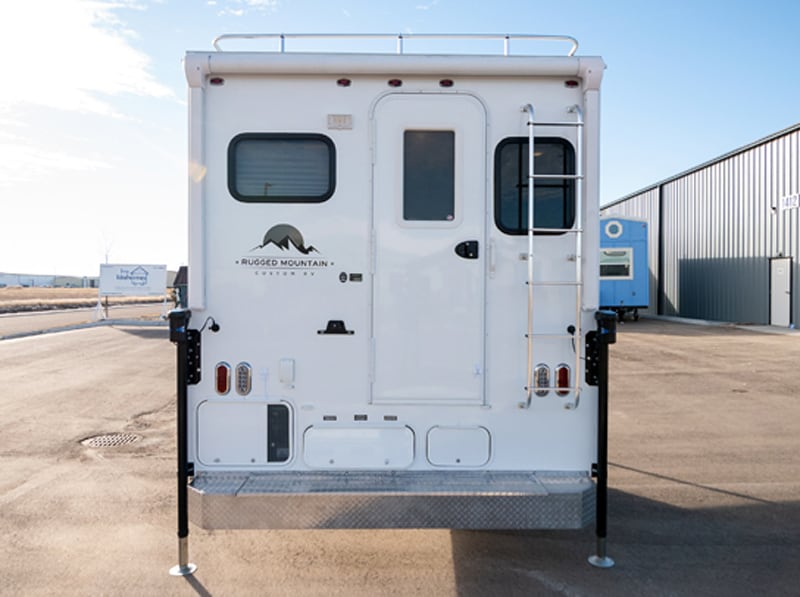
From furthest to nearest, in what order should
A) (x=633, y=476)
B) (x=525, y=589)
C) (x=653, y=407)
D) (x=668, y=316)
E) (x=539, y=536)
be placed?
(x=668, y=316)
(x=653, y=407)
(x=633, y=476)
(x=539, y=536)
(x=525, y=589)

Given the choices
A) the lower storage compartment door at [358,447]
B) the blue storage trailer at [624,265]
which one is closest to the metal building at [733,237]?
the blue storage trailer at [624,265]

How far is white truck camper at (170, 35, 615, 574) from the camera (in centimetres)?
375

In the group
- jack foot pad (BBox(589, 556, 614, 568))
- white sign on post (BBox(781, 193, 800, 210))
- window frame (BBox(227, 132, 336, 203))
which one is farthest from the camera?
white sign on post (BBox(781, 193, 800, 210))

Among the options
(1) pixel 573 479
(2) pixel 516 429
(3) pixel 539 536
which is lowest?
(3) pixel 539 536

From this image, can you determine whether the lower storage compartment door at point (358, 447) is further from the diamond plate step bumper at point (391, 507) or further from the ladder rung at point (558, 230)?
the ladder rung at point (558, 230)

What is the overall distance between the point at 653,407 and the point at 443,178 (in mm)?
6371

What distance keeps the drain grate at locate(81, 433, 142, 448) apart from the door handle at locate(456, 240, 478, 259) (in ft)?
16.0

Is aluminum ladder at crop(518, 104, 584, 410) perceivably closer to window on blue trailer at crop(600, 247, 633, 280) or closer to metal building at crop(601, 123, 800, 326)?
metal building at crop(601, 123, 800, 326)

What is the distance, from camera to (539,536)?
4.46 metres

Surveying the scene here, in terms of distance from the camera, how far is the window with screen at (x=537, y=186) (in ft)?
12.4

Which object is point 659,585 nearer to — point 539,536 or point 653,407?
point 539,536

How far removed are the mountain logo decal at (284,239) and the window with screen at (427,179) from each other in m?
0.65

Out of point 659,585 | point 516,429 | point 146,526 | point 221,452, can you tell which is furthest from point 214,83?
point 659,585

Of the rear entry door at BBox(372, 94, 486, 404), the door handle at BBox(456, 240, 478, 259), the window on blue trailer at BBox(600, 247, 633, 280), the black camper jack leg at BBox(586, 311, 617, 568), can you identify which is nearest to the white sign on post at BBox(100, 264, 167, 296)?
the window on blue trailer at BBox(600, 247, 633, 280)
